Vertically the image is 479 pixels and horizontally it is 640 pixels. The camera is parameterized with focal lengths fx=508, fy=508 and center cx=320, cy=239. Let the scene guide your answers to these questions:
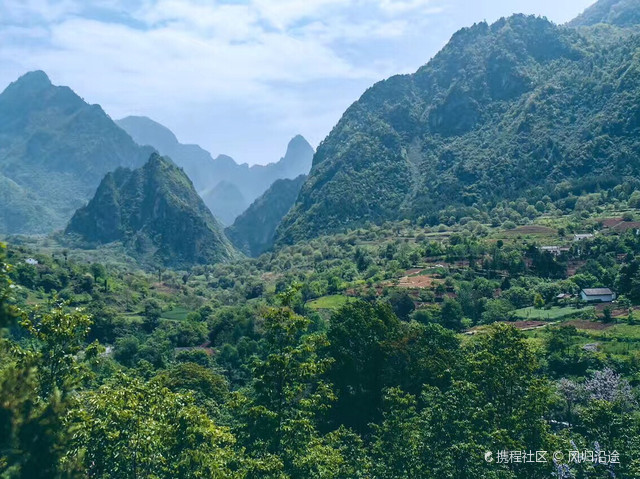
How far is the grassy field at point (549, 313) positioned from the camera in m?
56.4

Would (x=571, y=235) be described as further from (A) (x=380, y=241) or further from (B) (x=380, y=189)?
(B) (x=380, y=189)

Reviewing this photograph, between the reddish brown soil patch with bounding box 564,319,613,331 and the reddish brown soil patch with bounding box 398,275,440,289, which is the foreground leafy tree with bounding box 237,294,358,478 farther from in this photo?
the reddish brown soil patch with bounding box 398,275,440,289

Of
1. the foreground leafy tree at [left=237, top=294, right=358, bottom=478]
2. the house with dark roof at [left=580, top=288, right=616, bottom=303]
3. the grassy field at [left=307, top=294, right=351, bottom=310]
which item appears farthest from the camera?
the grassy field at [left=307, top=294, right=351, bottom=310]

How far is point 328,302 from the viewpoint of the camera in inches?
3191

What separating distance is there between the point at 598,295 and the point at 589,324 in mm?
10848

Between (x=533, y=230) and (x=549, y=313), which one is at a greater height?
(x=533, y=230)

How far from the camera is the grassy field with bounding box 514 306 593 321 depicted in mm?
56375

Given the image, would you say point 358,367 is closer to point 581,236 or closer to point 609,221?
point 581,236

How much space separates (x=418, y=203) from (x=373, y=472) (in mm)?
161531

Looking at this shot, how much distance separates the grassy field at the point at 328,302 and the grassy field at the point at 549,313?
26327 mm

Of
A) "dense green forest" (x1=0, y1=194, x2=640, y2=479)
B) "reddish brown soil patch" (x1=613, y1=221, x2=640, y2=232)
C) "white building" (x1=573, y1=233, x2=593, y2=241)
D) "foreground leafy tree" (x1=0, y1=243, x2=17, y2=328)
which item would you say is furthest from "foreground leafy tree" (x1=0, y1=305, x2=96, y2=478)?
"reddish brown soil patch" (x1=613, y1=221, x2=640, y2=232)

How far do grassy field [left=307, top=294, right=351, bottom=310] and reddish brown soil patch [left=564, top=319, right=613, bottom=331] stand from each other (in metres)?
33.6

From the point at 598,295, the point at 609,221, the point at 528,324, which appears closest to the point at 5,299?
the point at 528,324

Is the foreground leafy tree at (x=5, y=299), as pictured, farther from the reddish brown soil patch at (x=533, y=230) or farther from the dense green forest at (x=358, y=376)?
the reddish brown soil patch at (x=533, y=230)
